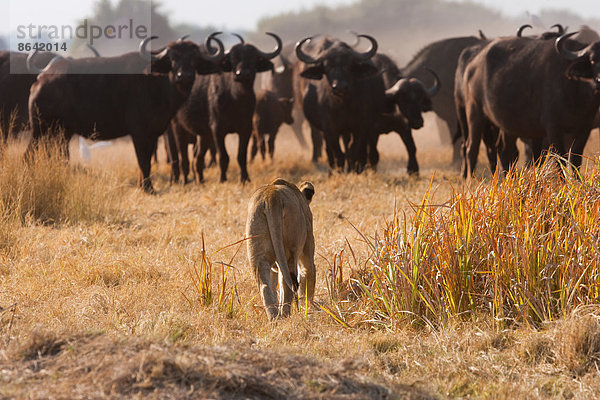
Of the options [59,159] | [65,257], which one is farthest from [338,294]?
[59,159]

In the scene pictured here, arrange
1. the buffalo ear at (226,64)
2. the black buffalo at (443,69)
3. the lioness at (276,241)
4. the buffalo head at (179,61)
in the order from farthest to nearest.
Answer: the black buffalo at (443,69) → the buffalo ear at (226,64) → the buffalo head at (179,61) → the lioness at (276,241)

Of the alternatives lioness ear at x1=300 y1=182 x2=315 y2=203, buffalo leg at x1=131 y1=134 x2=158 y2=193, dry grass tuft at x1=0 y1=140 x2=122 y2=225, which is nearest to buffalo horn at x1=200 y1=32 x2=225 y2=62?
buffalo leg at x1=131 y1=134 x2=158 y2=193

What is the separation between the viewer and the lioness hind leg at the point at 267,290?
476 cm

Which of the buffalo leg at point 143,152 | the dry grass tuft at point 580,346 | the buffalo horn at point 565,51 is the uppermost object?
the buffalo horn at point 565,51

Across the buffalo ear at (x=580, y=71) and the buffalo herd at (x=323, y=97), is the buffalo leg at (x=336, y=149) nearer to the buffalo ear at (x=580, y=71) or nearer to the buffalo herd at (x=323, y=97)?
the buffalo herd at (x=323, y=97)

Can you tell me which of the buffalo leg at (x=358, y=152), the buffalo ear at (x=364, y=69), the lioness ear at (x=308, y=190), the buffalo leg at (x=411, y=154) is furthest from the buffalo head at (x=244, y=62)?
the lioness ear at (x=308, y=190)

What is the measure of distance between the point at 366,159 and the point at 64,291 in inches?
360

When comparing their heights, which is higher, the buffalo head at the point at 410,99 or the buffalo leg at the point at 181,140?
the buffalo head at the point at 410,99

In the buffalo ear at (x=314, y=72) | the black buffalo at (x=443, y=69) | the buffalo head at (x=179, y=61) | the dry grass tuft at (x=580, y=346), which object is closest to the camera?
the dry grass tuft at (x=580, y=346)

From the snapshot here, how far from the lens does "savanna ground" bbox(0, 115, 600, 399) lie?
3529 millimetres

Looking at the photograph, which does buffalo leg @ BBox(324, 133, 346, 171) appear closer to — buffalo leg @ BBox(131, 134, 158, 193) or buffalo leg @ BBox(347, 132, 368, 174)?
buffalo leg @ BBox(347, 132, 368, 174)

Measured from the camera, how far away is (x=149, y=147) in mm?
12180

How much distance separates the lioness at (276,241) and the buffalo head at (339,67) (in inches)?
321

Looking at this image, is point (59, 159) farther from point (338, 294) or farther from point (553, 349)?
point (553, 349)
